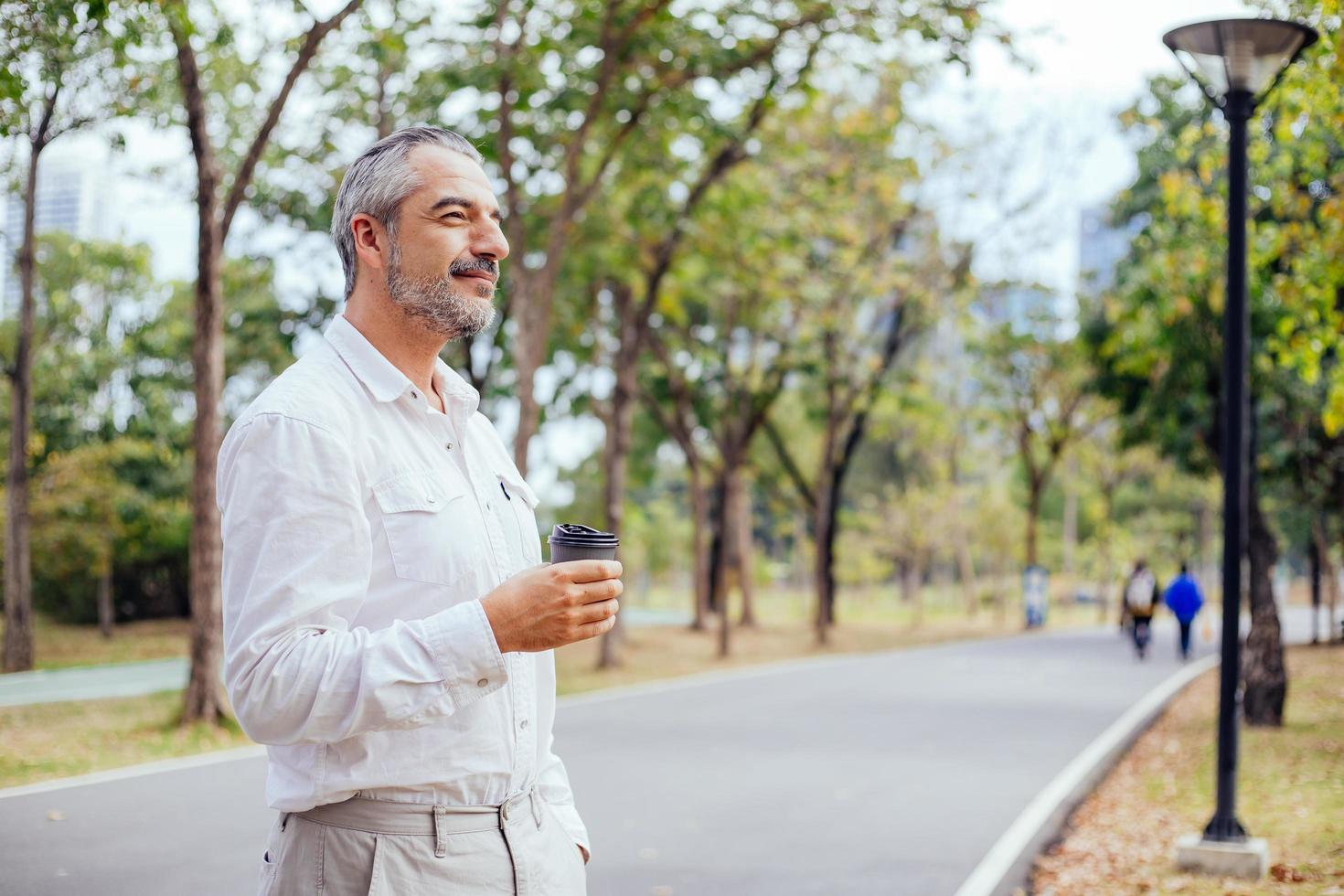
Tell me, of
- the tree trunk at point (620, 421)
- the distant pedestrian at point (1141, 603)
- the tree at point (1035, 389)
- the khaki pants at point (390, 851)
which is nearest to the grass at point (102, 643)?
the tree trunk at point (620, 421)

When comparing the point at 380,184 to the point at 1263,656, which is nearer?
the point at 380,184

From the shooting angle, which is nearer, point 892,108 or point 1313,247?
point 1313,247

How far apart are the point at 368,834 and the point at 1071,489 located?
150ft

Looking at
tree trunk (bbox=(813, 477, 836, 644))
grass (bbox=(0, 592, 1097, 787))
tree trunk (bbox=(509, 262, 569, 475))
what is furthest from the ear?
tree trunk (bbox=(813, 477, 836, 644))

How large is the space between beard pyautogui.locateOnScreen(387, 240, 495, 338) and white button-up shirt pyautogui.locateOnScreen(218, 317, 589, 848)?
11cm

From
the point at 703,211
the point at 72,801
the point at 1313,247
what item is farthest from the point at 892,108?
the point at 72,801

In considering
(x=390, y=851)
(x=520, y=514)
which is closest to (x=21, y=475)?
(x=520, y=514)

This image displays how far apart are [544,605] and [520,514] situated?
0.56 metres

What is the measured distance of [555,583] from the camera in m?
2.12

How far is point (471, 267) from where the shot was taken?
2420 millimetres

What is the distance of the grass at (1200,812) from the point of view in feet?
23.5

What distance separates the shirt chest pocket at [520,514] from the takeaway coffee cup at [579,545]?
0.30 m

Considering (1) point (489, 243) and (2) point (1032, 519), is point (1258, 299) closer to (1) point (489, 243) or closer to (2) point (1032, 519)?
(1) point (489, 243)

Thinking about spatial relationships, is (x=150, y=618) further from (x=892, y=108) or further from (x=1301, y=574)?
(x=1301, y=574)
